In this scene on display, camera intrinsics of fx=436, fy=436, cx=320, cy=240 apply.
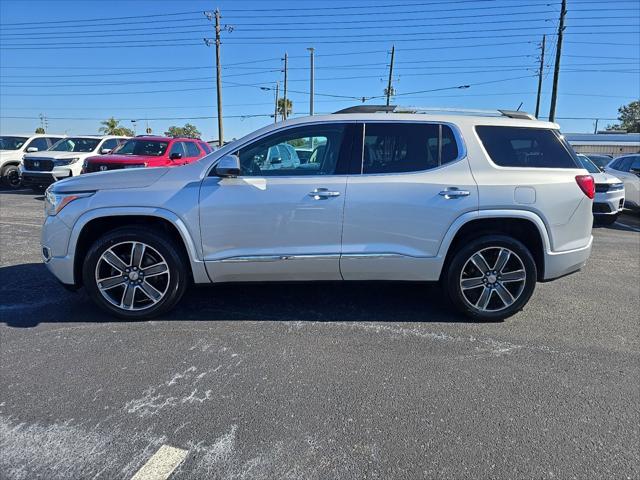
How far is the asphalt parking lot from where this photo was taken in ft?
7.39

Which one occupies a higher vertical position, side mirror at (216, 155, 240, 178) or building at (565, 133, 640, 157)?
building at (565, 133, 640, 157)

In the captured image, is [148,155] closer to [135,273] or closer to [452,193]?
[135,273]

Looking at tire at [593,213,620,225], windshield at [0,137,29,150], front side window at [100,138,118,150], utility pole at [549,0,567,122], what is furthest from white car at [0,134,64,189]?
utility pole at [549,0,567,122]

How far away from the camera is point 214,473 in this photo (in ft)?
7.04

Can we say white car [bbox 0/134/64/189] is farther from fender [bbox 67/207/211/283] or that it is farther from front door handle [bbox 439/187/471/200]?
front door handle [bbox 439/187/471/200]

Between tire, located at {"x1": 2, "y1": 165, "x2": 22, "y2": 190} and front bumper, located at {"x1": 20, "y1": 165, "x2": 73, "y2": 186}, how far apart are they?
4.03ft

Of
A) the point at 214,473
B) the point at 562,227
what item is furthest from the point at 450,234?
the point at 214,473

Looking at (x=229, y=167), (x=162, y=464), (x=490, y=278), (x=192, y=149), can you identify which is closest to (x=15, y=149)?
(x=192, y=149)

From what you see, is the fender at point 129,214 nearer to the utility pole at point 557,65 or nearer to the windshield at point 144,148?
the windshield at point 144,148

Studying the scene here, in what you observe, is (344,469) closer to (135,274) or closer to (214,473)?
(214,473)

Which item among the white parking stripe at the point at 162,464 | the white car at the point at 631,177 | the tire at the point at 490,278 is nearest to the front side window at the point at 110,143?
the tire at the point at 490,278

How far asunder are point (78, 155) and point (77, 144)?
1389 mm

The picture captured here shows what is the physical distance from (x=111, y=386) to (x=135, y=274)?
3.78 ft

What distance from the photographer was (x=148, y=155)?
10953 millimetres
